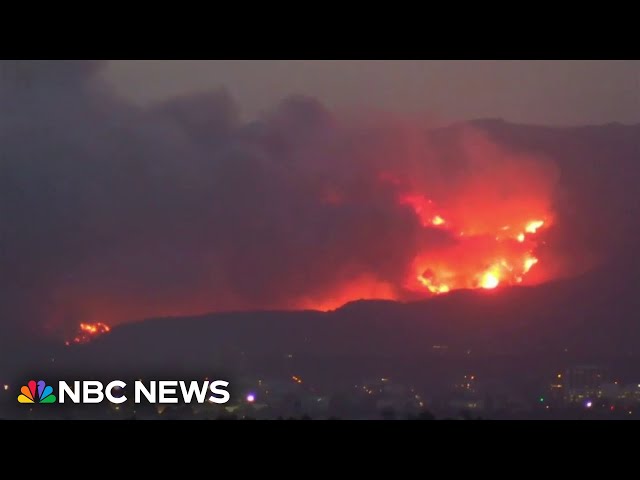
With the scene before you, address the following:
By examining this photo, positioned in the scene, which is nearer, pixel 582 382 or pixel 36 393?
pixel 36 393

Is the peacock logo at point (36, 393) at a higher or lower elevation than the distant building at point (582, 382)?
higher

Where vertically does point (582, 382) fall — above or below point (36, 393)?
below

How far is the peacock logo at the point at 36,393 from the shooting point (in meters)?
9.63

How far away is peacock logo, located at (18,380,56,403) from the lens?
Answer: 9.63 m

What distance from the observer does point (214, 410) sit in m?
9.57

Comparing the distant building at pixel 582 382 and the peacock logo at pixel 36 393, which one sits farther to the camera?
the distant building at pixel 582 382

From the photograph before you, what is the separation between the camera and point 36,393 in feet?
32.4

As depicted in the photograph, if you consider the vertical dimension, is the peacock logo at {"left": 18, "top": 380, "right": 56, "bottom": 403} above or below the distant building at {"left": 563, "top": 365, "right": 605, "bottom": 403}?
above

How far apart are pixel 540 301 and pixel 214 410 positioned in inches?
189

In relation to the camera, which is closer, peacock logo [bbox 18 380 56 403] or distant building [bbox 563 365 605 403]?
peacock logo [bbox 18 380 56 403]
